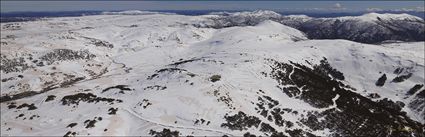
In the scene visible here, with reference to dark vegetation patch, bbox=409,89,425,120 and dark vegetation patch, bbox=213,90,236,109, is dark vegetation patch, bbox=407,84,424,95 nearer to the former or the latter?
dark vegetation patch, bbox=409,89,425,120

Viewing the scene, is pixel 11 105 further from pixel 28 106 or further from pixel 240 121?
pixel 240 121

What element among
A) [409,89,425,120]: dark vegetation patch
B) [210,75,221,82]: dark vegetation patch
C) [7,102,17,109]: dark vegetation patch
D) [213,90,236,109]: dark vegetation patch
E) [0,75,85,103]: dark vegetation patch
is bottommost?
[0,75,85,103]: dark vegetation patch

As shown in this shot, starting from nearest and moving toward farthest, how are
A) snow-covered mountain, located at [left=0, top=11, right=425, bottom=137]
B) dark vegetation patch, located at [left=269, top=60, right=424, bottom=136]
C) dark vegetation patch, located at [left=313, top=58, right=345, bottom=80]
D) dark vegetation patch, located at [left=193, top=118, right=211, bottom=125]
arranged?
dark vegetation patch, located at [left=193, top=118, right=211, bottom=125] < snow-covered mountain, located at [left=0, top=11, right=425, bottom=137] < dark vegetation patch, located at [left=269, top=60, right=424, bottom=136] < dark vegetation patch, located at [left=313, top=58, right=345, bottom=80]

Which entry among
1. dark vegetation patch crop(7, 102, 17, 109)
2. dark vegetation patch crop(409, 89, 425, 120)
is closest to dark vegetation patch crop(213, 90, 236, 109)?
dark vegetation patch crop(7, 102, 17, 109)

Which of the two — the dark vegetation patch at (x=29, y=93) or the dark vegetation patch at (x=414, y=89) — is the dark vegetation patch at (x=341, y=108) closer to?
the dark vegetation patch at (x=414, y=89)

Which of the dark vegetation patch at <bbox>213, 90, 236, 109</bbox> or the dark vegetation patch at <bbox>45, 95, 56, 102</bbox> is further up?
the dark vegetation patch at <bbox>213, 90, 236, 109</bbox>

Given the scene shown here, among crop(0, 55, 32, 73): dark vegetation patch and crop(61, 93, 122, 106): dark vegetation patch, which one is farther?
crop(0, 55, 32, 73): dark vegetation patch
